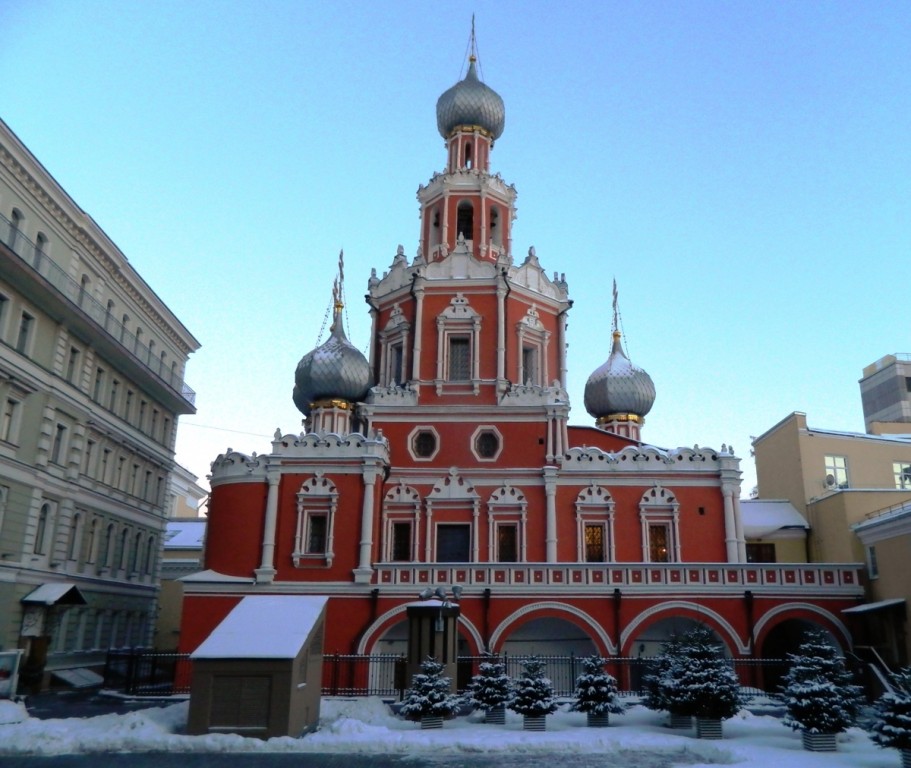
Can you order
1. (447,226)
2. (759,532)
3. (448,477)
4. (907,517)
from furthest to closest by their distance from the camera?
(447,226)
(759,532)
(448,477)
(907,517)

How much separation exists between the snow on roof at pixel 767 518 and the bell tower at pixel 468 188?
12.9m

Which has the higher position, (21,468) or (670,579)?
(21,468)

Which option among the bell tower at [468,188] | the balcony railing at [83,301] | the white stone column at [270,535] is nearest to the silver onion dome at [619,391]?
the bell tower at [468,188]

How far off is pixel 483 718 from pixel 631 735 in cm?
317

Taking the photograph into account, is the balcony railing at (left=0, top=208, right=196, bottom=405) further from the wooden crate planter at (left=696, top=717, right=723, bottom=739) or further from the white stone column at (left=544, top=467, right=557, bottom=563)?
the wooden crate planter at (left=696, top=717, right=723, bottom=739)

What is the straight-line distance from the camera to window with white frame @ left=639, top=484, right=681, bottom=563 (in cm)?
2695

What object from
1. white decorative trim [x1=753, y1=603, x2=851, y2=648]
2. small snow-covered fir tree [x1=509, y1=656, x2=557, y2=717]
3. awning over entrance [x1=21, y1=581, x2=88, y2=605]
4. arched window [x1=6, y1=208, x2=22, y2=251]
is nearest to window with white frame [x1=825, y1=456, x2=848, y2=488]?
white decorative trim [x1=753, y1=603, x2=851, y2=648]

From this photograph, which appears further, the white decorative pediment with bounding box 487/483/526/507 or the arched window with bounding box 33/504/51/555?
the white decorative pediment with bounding box 487/483/526/507

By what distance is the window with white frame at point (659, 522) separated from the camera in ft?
88.4

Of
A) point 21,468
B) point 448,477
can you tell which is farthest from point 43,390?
point 448,477

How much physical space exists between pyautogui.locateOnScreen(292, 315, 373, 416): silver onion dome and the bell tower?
16.0 feet

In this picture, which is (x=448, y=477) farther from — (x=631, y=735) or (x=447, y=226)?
(x=631, y=735)

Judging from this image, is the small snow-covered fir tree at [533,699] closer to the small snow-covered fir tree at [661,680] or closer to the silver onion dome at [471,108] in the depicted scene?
the small snow-covered fir tree at [661,680]

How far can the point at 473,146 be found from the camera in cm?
3441
